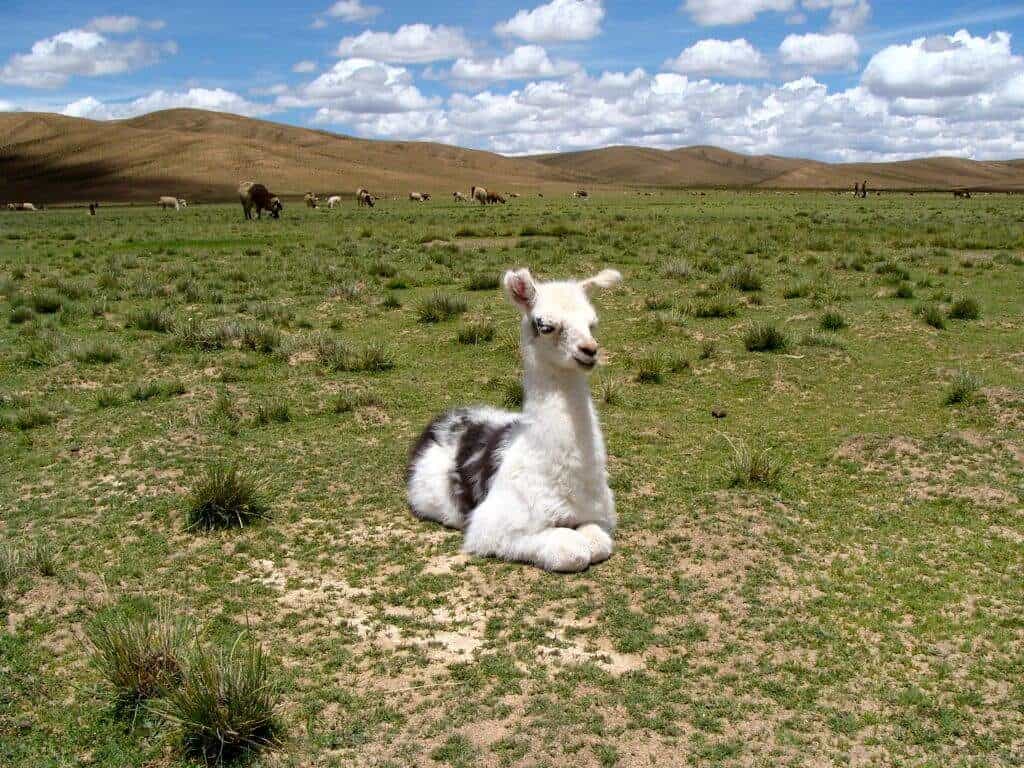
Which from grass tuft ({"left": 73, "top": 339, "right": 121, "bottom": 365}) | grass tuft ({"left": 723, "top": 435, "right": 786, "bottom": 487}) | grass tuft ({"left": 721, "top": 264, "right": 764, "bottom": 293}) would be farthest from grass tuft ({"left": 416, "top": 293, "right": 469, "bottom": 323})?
grass tuft ({"left": 723, "top": 435, "right": 786, "bottom": 487})

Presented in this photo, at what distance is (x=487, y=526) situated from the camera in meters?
5.45

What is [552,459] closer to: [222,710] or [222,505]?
[222,710]

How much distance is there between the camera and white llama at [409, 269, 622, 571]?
17.0ft

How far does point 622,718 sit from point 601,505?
179 cm

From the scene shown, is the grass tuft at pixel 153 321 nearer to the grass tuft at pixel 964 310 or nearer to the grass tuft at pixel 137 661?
the grass tuft at pixel 137 661

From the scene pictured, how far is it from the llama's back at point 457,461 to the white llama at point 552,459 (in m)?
0.20

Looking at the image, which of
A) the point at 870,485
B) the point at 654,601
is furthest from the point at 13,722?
the point at 870,485

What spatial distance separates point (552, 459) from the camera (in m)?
5.29

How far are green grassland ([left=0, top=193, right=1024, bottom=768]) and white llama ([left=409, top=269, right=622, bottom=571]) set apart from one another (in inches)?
9.7

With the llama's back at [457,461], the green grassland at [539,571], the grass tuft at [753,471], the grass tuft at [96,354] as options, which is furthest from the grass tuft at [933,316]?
the grass tuft at [96,354]

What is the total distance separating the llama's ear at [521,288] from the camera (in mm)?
5188

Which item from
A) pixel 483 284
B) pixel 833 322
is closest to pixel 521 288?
pixel 833 322

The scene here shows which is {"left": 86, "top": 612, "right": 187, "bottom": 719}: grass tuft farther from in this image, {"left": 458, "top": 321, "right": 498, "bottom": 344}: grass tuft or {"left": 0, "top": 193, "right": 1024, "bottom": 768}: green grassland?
{"left": 458, "top": 321, "right": 498, "bottom": 344}: grass tuft

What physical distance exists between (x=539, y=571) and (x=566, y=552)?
0.86 ft
